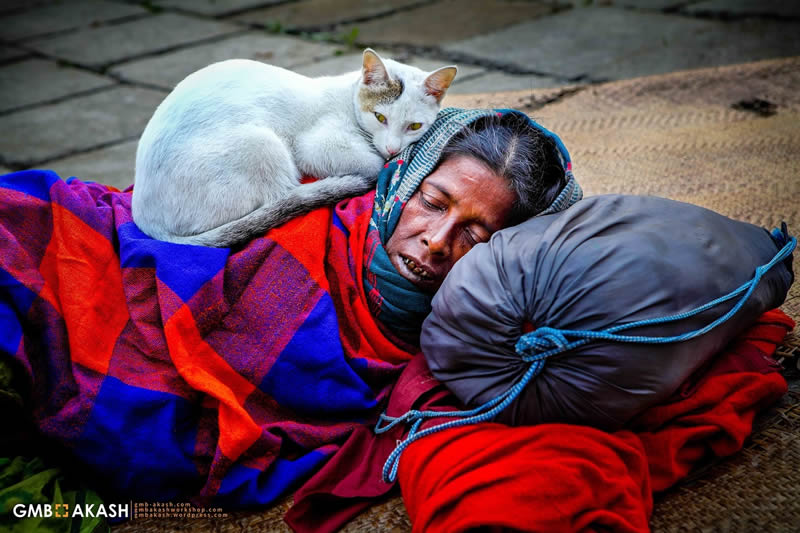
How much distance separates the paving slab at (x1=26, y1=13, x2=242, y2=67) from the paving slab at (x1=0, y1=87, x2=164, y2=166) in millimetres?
778

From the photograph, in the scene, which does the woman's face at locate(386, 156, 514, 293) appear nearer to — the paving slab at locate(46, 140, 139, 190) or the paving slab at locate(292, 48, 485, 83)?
the paving slab at locate(46, 140, 139, 190)

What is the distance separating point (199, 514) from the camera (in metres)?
1.56

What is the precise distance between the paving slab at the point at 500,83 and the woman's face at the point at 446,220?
7.87 feet

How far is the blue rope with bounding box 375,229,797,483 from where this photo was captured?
1.33m

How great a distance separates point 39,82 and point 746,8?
523 cm

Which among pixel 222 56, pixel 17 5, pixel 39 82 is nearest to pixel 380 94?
pixel 222 56

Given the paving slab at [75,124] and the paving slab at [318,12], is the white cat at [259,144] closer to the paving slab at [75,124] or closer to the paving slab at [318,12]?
the paving slab at [75,124]

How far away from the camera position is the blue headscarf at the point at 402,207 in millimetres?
1704

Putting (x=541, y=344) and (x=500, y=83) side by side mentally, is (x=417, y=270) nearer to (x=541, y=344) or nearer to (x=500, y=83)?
(x=541, y=344)

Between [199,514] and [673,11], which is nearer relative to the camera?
[199,514]

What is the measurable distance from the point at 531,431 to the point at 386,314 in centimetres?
52

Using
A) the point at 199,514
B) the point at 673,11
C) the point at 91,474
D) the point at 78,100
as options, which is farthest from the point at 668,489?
the point at 673,11

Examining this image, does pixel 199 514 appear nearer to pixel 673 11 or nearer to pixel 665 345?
pixel 665 345

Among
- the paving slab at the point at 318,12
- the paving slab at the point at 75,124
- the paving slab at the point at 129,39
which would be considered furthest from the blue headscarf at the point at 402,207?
the paving slab at the point at 318,12
